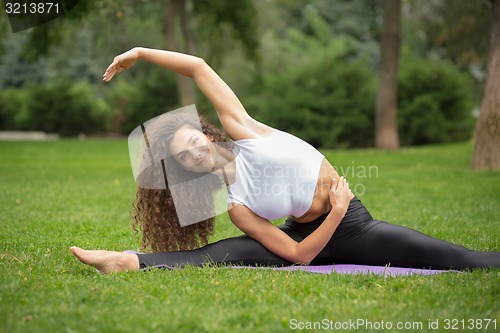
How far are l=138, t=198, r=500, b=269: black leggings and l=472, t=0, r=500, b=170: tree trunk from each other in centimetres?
608

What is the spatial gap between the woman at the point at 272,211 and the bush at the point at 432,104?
45.6 feet

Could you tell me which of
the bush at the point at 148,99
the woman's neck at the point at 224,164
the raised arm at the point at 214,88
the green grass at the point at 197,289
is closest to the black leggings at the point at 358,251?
the green grass at the point at 197,289

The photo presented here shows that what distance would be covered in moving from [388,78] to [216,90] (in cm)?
1186

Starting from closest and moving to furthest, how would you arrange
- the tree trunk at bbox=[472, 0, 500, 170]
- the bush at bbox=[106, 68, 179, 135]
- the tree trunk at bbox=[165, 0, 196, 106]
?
1. the tree trunk at bbox=[472, 0, 500, 170]
2. the tree trunk at bbox=[165, 0, 196, 106]
3. the bush at bbox=[106, 68, 179, 135]

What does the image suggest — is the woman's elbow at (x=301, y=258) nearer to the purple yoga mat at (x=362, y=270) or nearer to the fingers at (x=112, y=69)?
the purple yoga mat at (x=362, y=270)

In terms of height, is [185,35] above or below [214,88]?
above

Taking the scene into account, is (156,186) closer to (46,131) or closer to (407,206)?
(407,206)

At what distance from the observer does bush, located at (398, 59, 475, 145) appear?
56.5ft

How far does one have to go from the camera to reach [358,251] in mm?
3900

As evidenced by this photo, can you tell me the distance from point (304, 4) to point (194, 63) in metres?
28.8

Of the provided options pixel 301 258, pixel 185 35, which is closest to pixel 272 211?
pixel 301 258

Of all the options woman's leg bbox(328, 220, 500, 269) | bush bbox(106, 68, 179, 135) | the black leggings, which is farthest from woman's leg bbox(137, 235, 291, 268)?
bush bbox(106, 68, 179, 135)

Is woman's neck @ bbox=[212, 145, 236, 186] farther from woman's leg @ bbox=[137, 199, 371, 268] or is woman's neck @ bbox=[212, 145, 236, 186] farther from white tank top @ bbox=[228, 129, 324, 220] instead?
woman's leg @ bbox=[137, 199, 371, 268]

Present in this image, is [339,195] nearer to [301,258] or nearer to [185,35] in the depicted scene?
[301,258]
